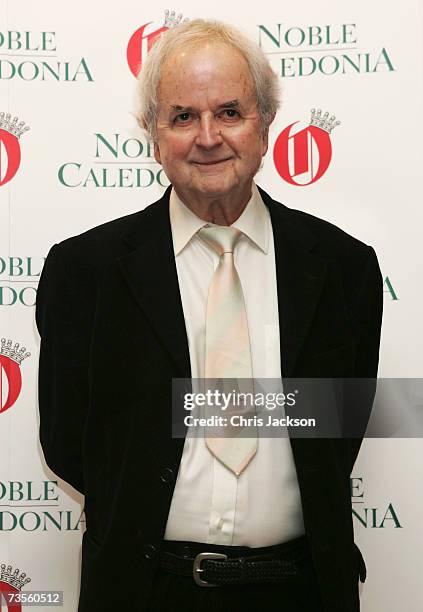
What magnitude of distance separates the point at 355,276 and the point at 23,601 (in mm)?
1088

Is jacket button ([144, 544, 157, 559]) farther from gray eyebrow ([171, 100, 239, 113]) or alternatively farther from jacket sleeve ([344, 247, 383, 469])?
gray eyebrow ([171, 100, 239, 113])

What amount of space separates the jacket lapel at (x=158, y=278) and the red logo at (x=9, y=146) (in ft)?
1.63

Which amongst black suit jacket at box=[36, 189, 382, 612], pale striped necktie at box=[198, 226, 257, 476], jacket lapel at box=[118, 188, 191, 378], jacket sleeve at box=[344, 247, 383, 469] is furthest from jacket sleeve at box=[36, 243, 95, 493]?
jacket sleeve at box=[344, 247, 383, 469]

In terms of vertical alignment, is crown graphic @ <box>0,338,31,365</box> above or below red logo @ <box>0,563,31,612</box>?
above

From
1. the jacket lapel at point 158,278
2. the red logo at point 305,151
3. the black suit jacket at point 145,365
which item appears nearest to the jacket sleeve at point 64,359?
the black suit jacket at point 145,365

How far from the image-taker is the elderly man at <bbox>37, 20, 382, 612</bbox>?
1.40 m

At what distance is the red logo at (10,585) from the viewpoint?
193 centimetres

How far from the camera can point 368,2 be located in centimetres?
191

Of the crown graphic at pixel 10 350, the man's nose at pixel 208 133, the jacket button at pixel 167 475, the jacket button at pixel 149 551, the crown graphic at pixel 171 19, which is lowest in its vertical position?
the jacket button at pixel 149 551

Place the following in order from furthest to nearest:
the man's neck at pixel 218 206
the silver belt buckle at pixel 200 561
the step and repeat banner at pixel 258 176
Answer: the step and repeat banner at pixel 258 176 < the man's neck at pixel 218 206 < the silver belt buckle at pixel 200 561

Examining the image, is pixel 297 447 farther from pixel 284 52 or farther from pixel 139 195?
pixel 284 52

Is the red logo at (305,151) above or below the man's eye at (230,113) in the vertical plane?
above

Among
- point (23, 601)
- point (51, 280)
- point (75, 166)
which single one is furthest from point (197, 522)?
point (75, 166)

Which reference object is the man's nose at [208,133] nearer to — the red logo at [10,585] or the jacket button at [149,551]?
the jacket button at [149,551]
